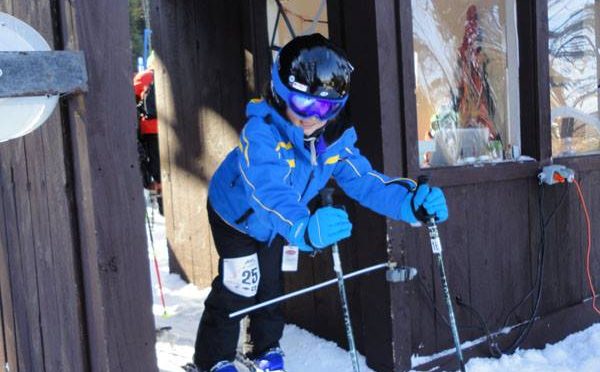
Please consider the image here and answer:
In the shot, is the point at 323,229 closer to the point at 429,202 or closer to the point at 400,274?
the point at 429,202

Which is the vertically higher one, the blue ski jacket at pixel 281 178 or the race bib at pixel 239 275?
the blue ski jacket at pixel 281 178

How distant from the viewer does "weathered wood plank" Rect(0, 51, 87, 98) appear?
147 cm

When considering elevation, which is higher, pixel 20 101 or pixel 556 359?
pixel 20 101

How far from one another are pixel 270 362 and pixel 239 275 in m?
0.53

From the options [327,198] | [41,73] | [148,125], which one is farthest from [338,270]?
[148,125]

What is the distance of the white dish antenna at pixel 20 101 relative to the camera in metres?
1.49

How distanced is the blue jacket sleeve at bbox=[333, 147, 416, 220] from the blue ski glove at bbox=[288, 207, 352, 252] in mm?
604

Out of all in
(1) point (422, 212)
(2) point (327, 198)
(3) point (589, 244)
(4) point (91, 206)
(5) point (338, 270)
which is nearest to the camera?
(4) point (91, 206)

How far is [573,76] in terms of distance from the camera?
3.99m

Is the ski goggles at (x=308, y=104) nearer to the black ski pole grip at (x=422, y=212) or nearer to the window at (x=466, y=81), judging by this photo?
the black ski pole grip at (x=422, y=212)

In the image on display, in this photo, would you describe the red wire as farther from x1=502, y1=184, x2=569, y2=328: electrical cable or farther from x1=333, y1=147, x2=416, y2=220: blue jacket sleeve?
x1=333, y1=147, x2=416, y2=220: blue jacket sleeve

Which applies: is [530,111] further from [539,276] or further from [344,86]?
[344,86]

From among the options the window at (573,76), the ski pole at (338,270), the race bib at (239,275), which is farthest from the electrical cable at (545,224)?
the race bib at (239,275)

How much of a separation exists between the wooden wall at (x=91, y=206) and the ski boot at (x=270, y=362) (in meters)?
1.23
